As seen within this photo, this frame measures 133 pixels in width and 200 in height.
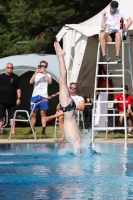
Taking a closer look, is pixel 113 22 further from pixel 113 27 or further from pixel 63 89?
pixel 63 89

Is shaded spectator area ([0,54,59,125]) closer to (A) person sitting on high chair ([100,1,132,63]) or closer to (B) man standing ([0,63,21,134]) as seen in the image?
(B) man standing ([0,63,21,134])

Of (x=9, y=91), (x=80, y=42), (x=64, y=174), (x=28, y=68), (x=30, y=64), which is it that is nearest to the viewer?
(x=64, y=174)

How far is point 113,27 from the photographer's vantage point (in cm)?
1423

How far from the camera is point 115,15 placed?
1440 cm

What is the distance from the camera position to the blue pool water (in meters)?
5.99

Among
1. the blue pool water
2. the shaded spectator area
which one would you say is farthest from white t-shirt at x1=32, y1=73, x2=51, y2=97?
the blue pool water

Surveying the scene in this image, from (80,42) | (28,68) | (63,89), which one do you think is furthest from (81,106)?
(28,68)

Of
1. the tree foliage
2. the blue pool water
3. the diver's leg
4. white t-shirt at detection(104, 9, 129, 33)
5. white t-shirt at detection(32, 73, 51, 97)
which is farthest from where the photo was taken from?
the tree foliage

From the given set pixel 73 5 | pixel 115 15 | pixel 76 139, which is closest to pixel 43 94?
pixel 115 15

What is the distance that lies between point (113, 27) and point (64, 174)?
7.22 metres

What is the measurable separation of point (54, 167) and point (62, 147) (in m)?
3.46

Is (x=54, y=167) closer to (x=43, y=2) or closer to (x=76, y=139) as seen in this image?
(x=76, y=139)

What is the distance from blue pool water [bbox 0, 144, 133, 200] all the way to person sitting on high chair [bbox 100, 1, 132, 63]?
3.16m

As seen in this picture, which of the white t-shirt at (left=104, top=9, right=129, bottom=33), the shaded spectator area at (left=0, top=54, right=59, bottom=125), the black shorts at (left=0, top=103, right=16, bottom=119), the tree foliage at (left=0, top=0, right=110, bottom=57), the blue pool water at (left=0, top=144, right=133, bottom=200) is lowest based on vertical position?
the blue pool water at (left=0, top=144, right=133, bottom=200)
